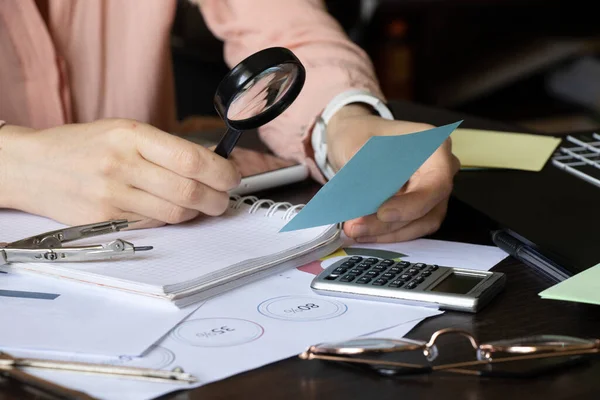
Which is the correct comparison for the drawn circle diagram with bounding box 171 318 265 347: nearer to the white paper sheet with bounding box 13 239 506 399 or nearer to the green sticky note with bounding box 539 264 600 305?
the white paper sheet with bounding box 13 239 506 399

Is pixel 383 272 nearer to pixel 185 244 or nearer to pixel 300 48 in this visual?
pixel 185 244

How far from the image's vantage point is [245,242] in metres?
0.78

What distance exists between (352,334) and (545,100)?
291 cm

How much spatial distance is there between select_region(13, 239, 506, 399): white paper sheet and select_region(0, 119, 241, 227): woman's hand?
12 centimetres

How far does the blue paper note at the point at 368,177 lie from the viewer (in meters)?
0.72

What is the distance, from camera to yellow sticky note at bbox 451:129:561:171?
1041 millimetres

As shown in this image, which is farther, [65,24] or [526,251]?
[65,24]

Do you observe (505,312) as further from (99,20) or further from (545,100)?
(545,100)

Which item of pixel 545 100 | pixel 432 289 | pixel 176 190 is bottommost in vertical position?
pixel 432 289

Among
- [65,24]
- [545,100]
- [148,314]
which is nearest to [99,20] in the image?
[65,24]

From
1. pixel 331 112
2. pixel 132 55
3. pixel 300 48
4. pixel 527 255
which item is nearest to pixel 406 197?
pixel 527 255

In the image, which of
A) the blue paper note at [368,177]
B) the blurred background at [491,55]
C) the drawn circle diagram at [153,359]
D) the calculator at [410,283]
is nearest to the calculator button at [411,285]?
the calculator at [410,283]

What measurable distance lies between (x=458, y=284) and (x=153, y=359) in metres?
0.26

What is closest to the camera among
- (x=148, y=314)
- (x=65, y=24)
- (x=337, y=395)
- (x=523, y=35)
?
(x=337, y=395)
